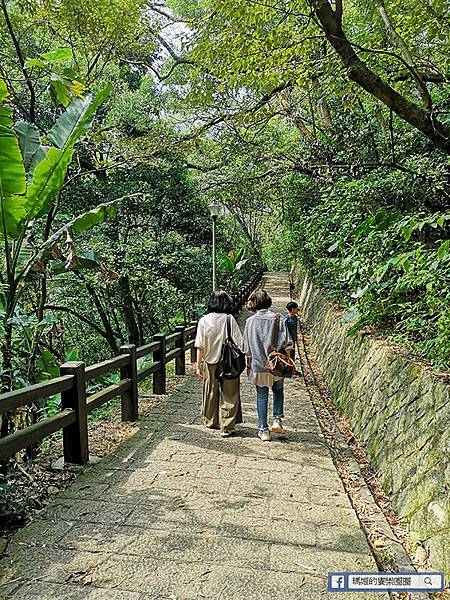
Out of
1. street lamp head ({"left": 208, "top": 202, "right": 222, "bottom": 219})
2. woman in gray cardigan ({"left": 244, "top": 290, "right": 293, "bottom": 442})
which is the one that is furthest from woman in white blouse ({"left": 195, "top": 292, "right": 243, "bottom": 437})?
street lamp head ({"left": 208, "top": 202, "right": 222, "bottom": 219})

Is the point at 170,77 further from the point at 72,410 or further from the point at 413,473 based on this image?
the point at 413,473

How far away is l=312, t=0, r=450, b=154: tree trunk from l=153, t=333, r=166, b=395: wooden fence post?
4.66 m

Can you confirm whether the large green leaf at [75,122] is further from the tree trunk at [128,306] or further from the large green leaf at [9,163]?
the tree trunk at [128,306]

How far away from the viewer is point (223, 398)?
5.61m

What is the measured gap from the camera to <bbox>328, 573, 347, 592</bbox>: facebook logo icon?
2.84m

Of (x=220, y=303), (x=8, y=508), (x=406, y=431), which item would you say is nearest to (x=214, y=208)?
(x=220, y=303)

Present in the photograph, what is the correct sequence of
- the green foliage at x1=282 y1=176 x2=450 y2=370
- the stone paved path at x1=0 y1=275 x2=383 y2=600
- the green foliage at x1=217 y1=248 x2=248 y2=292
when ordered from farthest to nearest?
the green foliage at x1=217 y1=248 x2=248 y2=292
the green foliage at x1=282 y1=176 x2=450 y2=370
the stone paved path at x1=0 y1=275 x2=383 y2=600

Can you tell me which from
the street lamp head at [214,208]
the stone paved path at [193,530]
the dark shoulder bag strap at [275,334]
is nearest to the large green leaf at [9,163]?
the stone paved path at [193,530]

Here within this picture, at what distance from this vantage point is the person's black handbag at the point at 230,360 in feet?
17.9

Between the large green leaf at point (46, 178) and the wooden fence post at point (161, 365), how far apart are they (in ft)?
12.0

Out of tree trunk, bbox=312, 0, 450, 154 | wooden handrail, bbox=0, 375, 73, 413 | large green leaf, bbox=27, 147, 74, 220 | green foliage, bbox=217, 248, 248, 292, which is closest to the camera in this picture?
wooden handrail, bbox=0, 375, 73, 413

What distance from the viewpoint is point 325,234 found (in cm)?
1020

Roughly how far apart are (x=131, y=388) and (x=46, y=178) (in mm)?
2905

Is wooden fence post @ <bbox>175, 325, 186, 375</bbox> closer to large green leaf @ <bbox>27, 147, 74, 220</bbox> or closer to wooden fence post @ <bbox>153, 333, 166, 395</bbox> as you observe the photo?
wooden fence post @ <bbox>153, 333, 166, 395</bbox>
